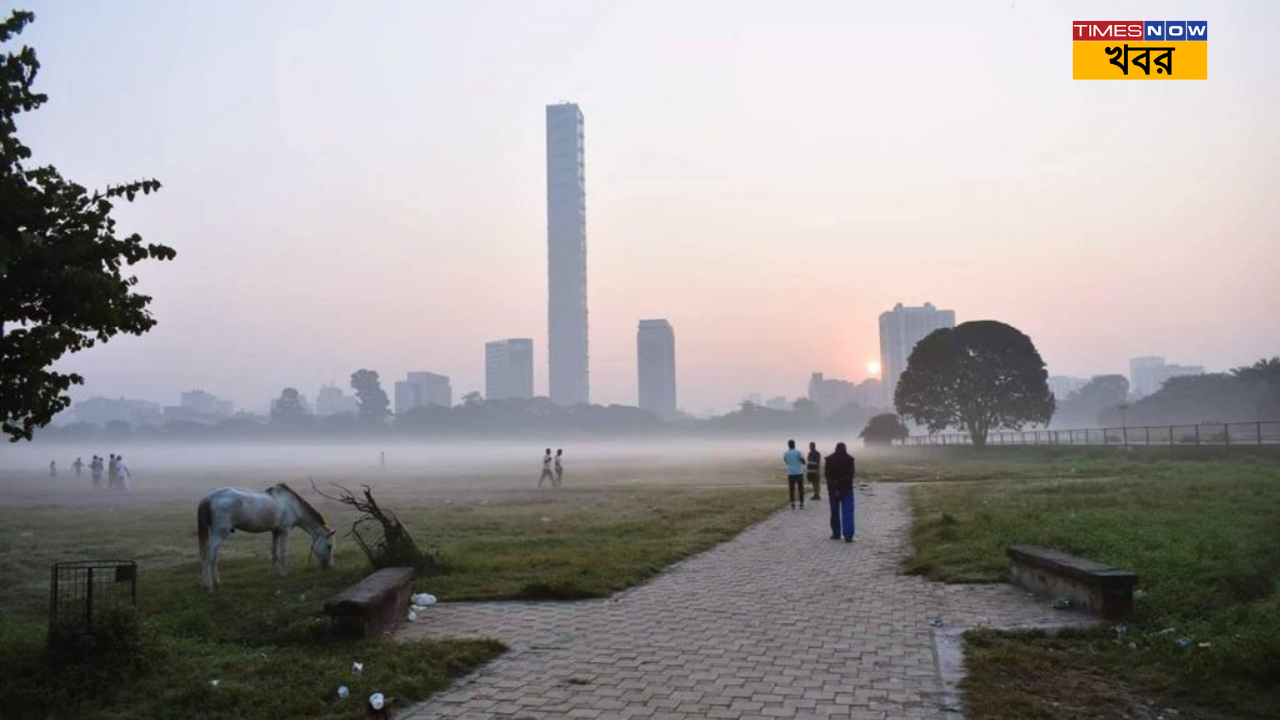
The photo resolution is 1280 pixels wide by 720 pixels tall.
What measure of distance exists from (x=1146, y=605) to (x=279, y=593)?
1073 centimetres

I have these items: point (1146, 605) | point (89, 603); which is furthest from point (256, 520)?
point (1146, 605)

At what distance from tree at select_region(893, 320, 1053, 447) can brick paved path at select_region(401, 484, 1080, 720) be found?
56.4 metres

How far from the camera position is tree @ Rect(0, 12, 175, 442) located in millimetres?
7660

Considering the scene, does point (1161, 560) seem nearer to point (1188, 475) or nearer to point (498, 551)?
point (498, 551)

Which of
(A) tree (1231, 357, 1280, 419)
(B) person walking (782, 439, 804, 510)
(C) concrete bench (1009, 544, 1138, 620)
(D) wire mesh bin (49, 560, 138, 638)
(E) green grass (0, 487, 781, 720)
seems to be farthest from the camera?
(A) tree (1231, 357, 1280, 419)

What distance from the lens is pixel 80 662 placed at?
7512 millimetres

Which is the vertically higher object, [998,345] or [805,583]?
[998,345]

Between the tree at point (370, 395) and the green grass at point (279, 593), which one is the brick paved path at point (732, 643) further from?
the tree at point (370, 395)

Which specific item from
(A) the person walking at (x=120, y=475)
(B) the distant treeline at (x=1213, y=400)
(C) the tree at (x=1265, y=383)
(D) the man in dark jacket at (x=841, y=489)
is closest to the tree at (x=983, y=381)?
(B) the distant treeline at (x=1213, y=400)

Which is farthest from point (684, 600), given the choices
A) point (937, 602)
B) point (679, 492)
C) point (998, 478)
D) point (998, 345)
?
point (998, 345)

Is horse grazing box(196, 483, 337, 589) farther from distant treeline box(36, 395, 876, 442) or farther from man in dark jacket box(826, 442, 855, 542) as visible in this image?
distant treeline box(36, 395, 876, 442)

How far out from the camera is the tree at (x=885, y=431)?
289ft

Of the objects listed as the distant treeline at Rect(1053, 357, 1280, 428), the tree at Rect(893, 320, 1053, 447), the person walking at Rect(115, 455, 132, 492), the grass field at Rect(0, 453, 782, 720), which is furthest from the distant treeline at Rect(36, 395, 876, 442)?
the grass field at Rect(0, 453, 782, 720)

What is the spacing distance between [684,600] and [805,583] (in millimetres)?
2136
